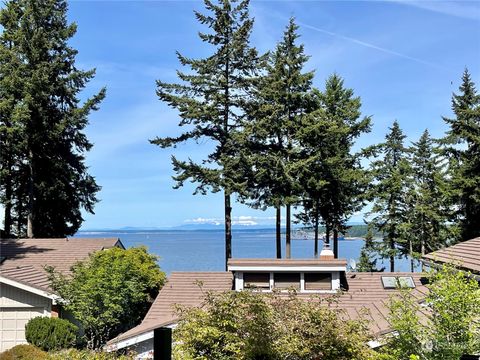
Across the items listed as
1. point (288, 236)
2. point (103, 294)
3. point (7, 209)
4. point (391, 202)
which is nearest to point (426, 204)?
point (391, 202)

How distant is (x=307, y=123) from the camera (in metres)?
27.1

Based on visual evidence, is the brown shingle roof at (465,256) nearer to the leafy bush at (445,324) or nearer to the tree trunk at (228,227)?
the leafy bush at (445,324)

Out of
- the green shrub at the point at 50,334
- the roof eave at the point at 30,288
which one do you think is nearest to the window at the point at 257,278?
the green shrub at the point at 50,334

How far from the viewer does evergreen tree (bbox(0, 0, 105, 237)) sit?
87.7 feet

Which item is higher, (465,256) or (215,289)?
(465,256)

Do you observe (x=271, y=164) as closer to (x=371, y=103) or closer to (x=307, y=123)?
(x=307, y=123)

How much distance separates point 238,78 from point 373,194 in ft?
40.5

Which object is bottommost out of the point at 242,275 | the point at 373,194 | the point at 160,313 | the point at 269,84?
the point at 160,313

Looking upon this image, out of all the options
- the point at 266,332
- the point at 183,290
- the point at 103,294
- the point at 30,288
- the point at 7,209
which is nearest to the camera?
the point at 266,332

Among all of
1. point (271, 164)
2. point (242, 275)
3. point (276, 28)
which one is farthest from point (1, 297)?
point (276, 28)

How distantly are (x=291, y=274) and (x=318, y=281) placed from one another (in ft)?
3.61

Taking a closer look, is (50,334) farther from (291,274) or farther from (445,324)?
(445,324)

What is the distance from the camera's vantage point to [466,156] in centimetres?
2992

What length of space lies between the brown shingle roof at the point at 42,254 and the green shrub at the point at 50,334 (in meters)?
1.97
